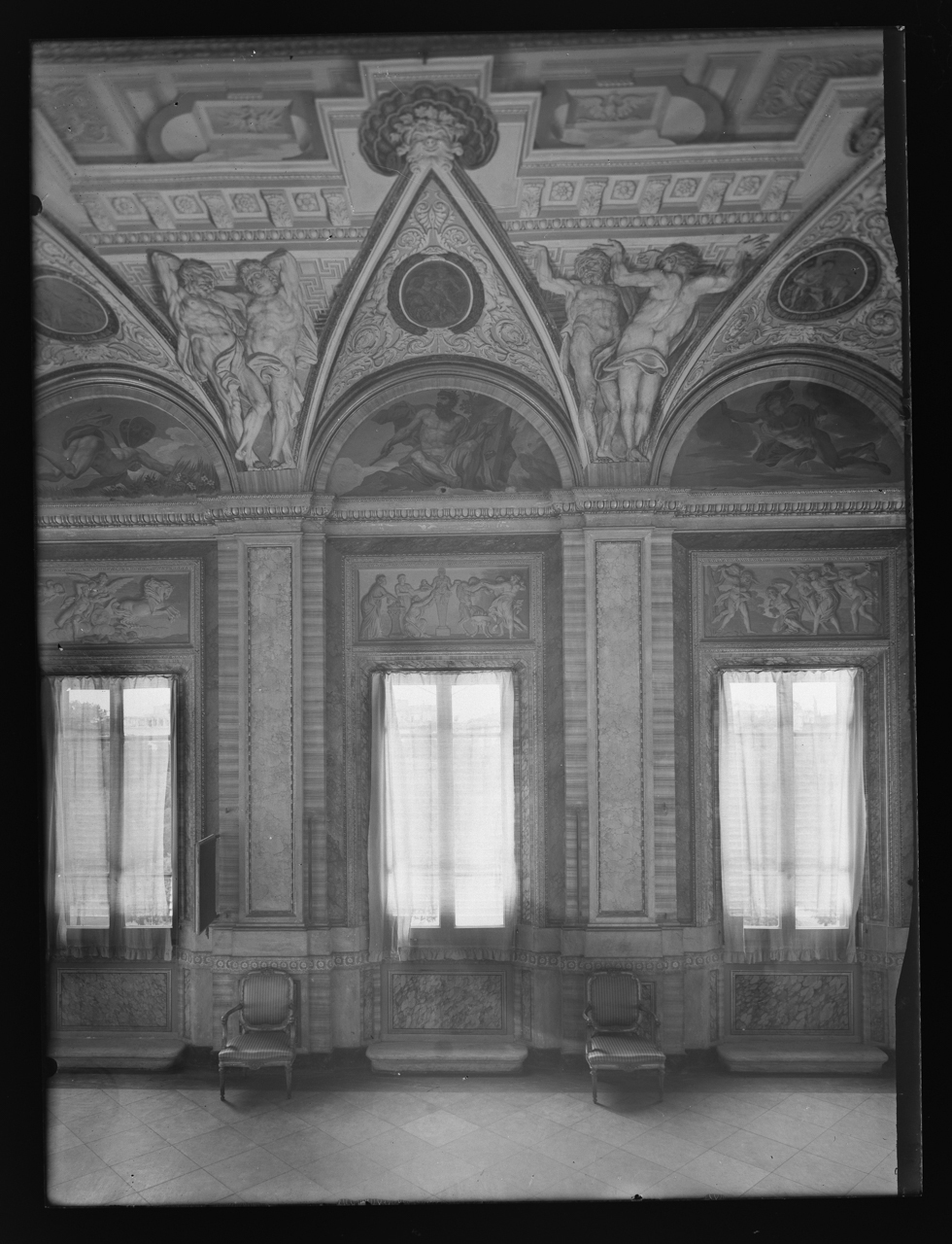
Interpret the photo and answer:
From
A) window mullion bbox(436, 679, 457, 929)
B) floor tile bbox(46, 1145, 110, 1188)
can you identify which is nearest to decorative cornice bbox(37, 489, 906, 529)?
window mullion bbox(436, 679, 457, 929)

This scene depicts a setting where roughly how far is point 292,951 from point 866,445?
6.22 m

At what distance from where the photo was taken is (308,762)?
7.02 m

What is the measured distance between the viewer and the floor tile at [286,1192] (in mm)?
5340

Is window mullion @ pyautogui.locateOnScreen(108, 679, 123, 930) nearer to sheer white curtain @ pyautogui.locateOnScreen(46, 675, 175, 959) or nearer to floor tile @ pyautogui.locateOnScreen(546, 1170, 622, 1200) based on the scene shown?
sheer white curtain @ pyautogui.locateOnScreen(46, 675, 175, 959)

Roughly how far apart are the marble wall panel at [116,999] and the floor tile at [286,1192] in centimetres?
206

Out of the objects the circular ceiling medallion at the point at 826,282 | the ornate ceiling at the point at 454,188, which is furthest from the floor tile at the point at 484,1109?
the circular ceiling medallion at the point at 826,282

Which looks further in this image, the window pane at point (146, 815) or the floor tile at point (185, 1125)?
Answer: the window pane at point (146, 815)

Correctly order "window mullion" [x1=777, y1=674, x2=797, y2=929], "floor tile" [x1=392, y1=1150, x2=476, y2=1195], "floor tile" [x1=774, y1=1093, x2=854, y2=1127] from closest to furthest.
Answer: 1. "floor tile" [x1=392, y1=1150, x2=476, y2=1195]
2. "floor tile" [x1=774, y1=1093, x2=854, y2=1127]
3. "window mullion" [x1=777, y1=674, x2=797, y2=929]

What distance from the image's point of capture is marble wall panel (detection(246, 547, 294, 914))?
6.93 meters

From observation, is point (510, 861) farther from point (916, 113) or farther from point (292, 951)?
point (916, 113)

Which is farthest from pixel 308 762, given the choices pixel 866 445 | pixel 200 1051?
pixel 866 445

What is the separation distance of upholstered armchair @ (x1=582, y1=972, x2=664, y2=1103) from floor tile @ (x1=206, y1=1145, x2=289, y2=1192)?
233 centimetres

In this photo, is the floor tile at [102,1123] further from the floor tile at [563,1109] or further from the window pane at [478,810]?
the floor tile at [563,1109]

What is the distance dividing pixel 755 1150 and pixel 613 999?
138 centimetres
